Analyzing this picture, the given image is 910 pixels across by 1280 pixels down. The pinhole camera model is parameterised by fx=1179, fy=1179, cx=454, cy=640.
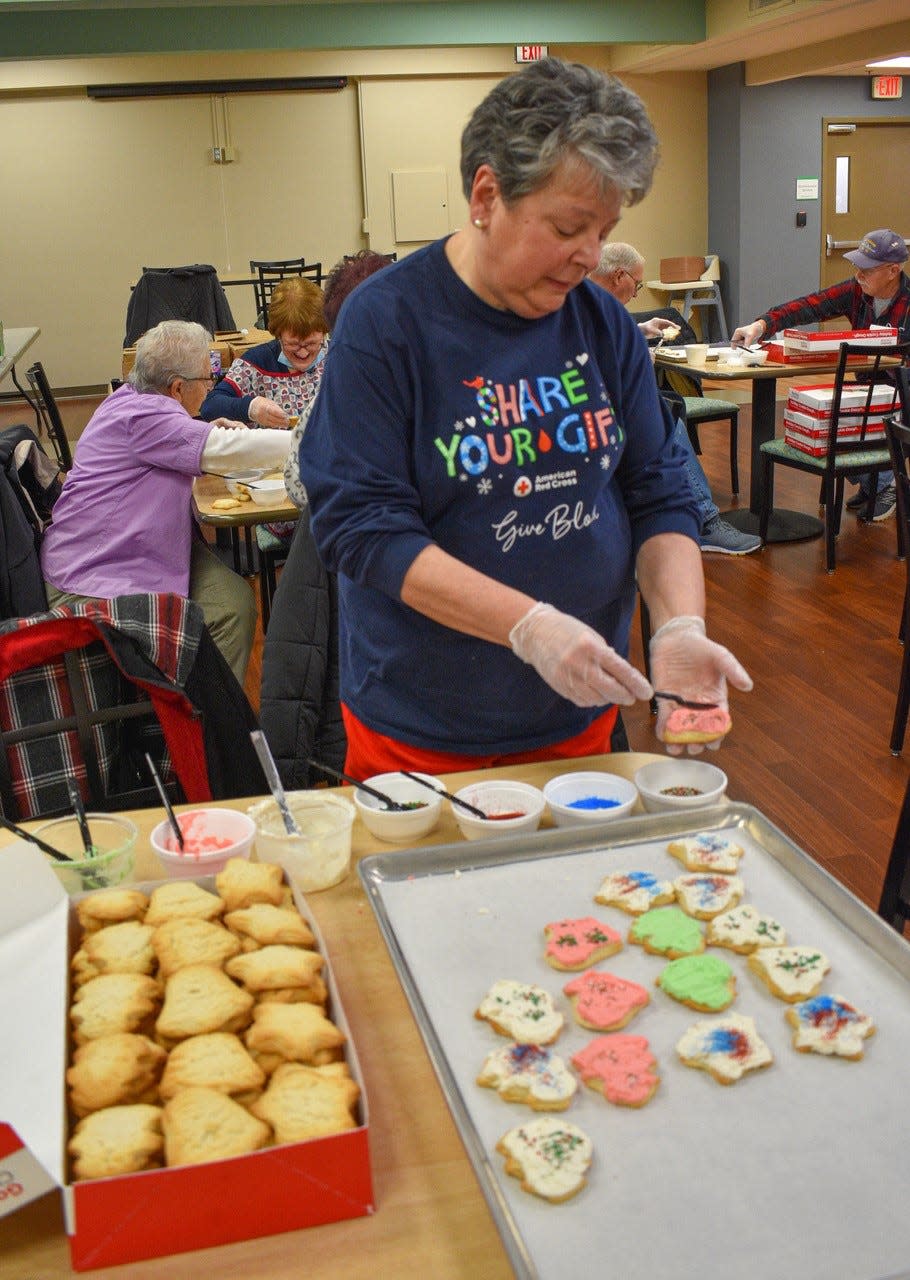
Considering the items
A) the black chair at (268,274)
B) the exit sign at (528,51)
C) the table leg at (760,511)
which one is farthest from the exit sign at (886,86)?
the table leg at (760,511)

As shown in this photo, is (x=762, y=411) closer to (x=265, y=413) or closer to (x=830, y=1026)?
(x=265, y=413)

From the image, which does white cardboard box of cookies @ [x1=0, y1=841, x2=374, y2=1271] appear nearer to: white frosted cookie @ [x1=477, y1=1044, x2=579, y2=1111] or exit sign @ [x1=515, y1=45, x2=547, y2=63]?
white frosted cookie @ [x1=477, y1=1044, x2=579, y2=1111]

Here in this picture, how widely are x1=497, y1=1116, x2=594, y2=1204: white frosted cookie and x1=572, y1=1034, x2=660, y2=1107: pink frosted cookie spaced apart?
0.05 metres

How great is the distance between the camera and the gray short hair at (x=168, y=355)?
3328mm

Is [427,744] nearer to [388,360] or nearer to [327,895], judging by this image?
[327,895]

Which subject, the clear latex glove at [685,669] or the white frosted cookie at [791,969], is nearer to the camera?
the white frosted cookie at [791,969]

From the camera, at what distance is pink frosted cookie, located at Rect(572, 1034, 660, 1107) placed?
0.90 meters

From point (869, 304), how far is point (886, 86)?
224 inches

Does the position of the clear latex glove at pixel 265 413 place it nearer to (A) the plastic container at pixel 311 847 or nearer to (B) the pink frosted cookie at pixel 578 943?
(A) the plastic container at pixel 311 847

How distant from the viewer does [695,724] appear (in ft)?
4.64

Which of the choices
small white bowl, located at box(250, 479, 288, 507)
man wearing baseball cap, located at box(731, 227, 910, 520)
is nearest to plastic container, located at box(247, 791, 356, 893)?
small white bowl, located at box(250, 479, 288, 507)

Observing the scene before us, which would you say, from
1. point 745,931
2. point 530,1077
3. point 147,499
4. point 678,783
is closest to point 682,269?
point 147,499

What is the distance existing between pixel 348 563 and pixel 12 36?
8.78 meters

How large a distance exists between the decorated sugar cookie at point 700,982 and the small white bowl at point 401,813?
0.33 metres
